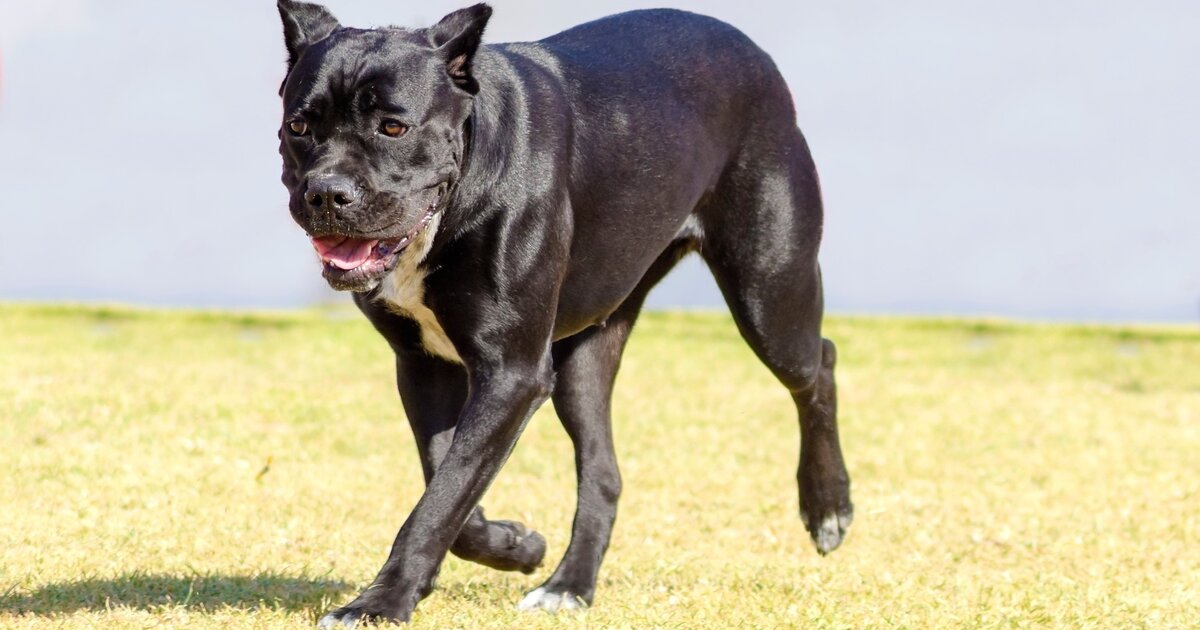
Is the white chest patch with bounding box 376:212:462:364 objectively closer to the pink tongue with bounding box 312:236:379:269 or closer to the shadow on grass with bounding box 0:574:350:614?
the pink tongue with bounding box 312:236:379:269

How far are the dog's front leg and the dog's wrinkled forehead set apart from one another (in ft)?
2.67

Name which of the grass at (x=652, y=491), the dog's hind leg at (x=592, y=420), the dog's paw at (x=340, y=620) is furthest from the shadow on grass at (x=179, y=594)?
the dog's hind leg at (x=592, y=420)

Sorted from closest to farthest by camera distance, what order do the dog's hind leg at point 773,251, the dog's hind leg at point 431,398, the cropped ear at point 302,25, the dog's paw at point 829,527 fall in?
the cropped ear at point 302,25 → the dog's hind leg at point 431,398 → the dog's hind leg at point 773,251 → the dog's paw at point 829,527

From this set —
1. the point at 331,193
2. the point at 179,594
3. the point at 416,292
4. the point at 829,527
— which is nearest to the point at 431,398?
the point at 416,292

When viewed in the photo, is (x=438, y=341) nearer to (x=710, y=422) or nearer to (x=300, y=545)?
(x=300, y=545)

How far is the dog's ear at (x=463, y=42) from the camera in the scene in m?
4.24

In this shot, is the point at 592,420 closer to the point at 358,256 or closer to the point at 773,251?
the point at 773,251

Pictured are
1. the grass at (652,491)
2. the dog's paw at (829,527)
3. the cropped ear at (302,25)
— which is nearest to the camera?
the cropped ear at (302,25)

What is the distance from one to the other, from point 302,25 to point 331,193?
27.7 inches

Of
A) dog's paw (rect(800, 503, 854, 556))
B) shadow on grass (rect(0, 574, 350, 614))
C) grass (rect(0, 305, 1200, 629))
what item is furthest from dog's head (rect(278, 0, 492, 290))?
dog's paw (rect(800, 503, 854, 556))

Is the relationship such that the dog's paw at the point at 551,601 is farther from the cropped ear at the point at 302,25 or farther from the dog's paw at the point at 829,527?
A: the cropped ear at the point at 302,25

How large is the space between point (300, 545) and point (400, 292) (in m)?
2.32

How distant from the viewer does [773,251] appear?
5527mm

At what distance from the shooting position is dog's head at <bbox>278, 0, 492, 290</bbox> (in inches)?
159
